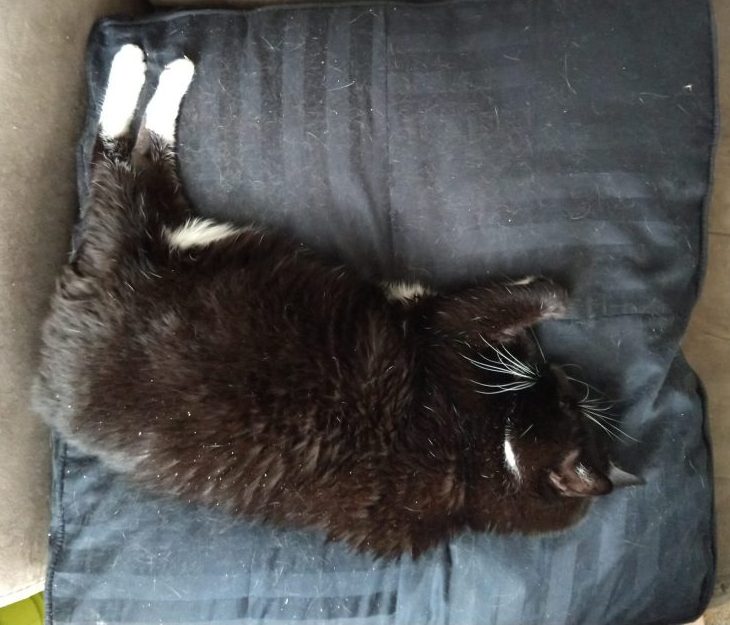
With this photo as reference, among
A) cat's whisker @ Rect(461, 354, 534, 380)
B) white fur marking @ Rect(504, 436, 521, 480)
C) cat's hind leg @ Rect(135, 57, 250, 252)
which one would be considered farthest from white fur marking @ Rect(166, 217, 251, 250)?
white fur marking @ Rect(504, 436, 521, 480)

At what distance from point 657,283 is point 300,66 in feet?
2.97

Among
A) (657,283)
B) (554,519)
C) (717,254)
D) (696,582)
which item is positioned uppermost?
(657,283)

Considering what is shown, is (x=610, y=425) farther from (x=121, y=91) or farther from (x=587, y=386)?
(x=121, y=91)

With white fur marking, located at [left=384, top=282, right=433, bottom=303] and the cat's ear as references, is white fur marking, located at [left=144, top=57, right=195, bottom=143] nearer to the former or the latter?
white fur marking, located at [left=384, top=282, right=433, bottom=303]

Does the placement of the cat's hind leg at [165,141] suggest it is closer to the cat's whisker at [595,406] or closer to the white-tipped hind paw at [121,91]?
the white-tipped hind paw at [121,91]

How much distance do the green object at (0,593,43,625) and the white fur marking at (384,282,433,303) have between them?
4.12ft

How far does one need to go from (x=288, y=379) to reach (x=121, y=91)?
75 cm

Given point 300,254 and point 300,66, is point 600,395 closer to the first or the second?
point 300,254

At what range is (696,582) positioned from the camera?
1457 mm

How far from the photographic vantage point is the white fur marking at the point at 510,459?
141 centimetres

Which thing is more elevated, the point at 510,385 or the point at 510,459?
the point at 510,385

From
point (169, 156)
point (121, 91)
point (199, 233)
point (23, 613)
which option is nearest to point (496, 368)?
point (199, 233)

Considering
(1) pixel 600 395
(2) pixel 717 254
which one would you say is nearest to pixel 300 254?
(1) pixel 600 395

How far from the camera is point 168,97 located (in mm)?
1446
